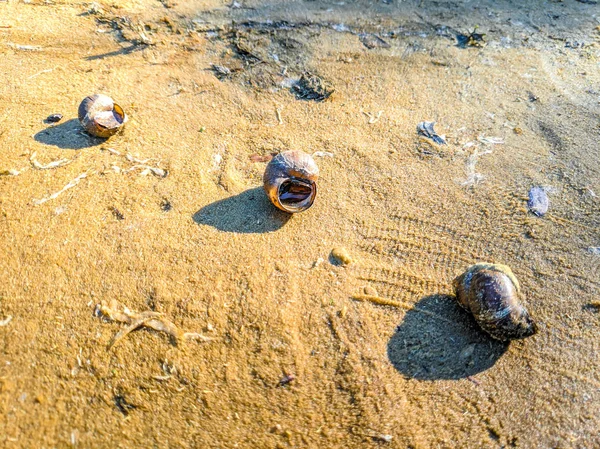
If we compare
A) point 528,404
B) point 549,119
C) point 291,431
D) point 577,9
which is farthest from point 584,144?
point 291,431

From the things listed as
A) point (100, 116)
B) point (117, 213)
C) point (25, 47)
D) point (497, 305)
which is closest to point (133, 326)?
point (117, 213)

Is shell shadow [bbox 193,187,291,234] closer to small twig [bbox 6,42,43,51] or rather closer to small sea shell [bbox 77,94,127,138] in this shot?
small sea shell [bbox 77,94,127,138]

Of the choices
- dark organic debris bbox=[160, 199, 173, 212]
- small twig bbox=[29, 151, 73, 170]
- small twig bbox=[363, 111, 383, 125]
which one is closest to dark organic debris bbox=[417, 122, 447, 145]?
small twig bbox=[363, 111, 383, 125]

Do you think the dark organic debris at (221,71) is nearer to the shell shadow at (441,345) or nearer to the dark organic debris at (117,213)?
the dark organic debris at (117,213)

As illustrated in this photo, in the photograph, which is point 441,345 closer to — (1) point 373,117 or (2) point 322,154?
(2) point 322,154

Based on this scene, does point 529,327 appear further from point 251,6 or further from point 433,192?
point 251,6

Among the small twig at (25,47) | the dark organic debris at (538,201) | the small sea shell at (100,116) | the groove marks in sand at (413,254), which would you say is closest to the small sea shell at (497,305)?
the groove marks in sand at (413,254)
